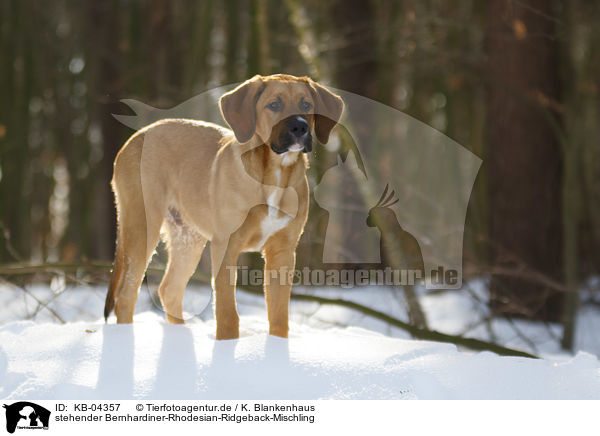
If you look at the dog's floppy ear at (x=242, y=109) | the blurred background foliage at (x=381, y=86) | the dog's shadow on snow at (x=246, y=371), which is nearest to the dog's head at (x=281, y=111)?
the dog's floppy ear at (x=242, y=109)

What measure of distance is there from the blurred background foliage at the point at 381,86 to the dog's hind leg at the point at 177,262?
1.85 metres

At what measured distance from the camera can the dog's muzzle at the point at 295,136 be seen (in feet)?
13.0

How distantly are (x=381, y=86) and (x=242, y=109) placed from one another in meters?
6.20

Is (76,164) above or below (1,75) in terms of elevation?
below

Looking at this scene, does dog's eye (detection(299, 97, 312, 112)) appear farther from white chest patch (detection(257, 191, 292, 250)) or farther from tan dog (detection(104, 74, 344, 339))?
white chest patch (detection(257, 191, 292, 250))

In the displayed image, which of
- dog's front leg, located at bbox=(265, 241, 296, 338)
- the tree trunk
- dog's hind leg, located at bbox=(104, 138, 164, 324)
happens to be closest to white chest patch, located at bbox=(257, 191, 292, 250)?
dog's front leg, located at bbox=(265, 241, 296, 338)

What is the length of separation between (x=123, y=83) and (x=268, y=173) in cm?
728

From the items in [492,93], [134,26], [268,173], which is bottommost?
[268,173]

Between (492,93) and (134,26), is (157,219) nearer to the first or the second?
(492,93)

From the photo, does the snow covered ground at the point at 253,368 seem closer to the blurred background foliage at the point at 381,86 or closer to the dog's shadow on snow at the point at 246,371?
the dog's shadow on snow at the point at 246,371

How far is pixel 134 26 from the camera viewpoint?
11.1 metres
